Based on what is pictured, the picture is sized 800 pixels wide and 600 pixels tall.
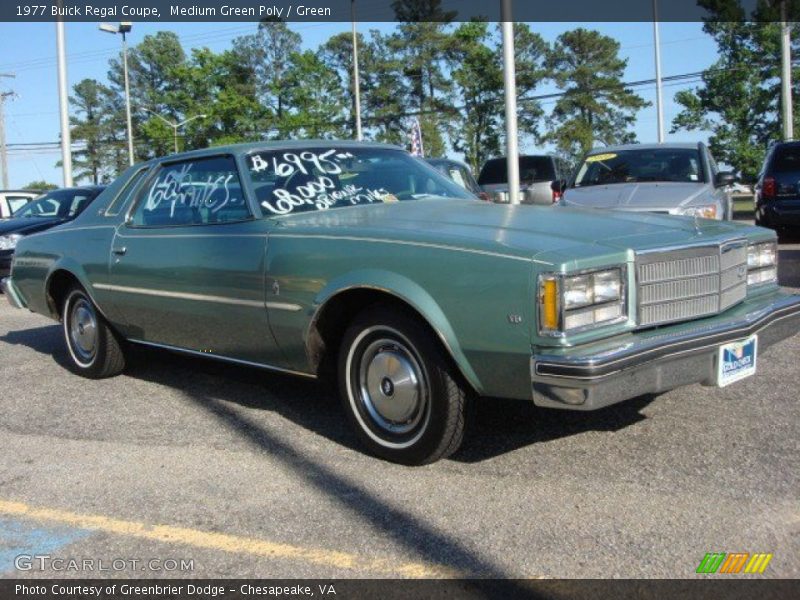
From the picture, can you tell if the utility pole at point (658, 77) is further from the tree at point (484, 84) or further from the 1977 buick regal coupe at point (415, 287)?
the 1977 buick regal coupe at point (415, 287)

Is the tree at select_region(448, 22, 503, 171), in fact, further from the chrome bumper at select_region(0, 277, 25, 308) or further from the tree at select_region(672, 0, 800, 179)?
the chrome bumper at select_region(0, 277, 25, 308)

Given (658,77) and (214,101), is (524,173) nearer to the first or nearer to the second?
(658,77)

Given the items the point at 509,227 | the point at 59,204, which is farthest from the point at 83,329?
the point at 59,204

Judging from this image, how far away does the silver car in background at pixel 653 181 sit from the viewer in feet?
29.6

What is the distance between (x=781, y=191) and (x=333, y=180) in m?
9.68

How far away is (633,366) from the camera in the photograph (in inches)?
134

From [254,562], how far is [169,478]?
1.10 m

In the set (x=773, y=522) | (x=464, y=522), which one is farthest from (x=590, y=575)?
(x=773, y=522)

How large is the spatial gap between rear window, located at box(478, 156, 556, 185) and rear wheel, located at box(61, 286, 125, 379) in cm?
1241

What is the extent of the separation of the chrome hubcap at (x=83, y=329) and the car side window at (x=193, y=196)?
3.06ft

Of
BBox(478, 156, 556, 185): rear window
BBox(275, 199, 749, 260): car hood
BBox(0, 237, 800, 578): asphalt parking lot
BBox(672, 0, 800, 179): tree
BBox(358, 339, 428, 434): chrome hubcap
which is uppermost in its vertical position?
BBox(672, 0, 800, 179): tree

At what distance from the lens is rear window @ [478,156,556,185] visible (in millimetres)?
17922

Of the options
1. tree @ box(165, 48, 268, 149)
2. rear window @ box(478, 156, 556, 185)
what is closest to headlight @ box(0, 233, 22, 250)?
rear window @ box(478, 156, 556, 185)

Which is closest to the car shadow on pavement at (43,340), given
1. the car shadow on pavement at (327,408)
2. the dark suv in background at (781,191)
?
the car shadow on pavement at (327,408)
